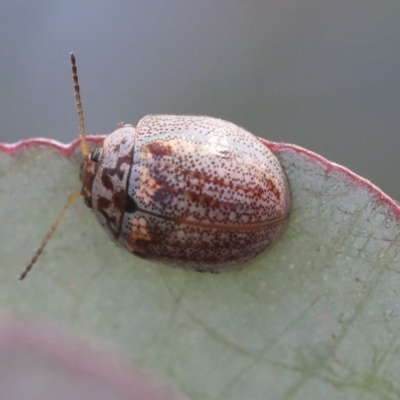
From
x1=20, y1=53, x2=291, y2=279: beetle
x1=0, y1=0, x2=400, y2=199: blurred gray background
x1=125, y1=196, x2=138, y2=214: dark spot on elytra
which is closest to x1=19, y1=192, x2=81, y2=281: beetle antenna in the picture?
x1=20, y1=53, x2=291, y2=279: beetle

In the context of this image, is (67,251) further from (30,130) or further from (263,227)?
(30,130)

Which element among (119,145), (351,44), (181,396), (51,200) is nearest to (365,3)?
(351,44)

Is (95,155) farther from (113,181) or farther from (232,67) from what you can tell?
(232,67)

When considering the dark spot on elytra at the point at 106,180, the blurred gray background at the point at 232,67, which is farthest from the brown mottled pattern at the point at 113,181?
the blurred gray background at the point at 232,67

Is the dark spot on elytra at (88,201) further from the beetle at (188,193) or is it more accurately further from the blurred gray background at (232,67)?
the blurred gray background at (232,67)

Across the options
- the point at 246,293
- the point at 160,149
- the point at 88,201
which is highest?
the point at 160,149

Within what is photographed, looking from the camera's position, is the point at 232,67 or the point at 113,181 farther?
the point at 232,67

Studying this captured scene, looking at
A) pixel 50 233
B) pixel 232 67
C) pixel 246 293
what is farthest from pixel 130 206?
pixel 232 67

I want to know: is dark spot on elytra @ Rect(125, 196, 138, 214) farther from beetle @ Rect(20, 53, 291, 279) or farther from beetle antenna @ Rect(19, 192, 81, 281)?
beetle antenna @ Rect(19, 192, 81, 281)
